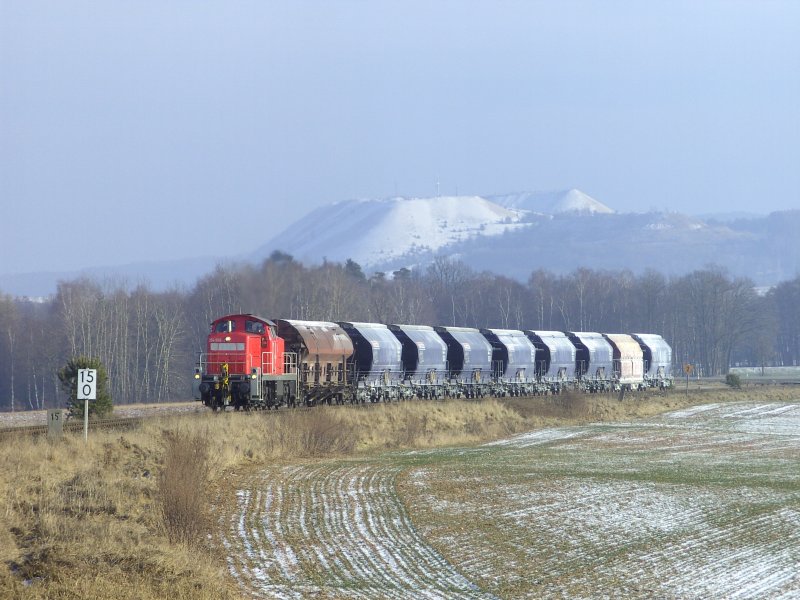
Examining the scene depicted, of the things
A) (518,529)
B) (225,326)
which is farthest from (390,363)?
(518,529)

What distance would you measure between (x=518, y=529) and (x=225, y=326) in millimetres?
23855

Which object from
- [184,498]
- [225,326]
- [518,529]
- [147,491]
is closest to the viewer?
[184,498]

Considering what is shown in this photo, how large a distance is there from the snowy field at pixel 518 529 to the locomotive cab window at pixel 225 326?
33.4ft

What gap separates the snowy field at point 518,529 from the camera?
1812 cm

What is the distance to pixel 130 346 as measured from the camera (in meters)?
102

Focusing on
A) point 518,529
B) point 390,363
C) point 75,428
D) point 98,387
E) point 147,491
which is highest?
point 390,363

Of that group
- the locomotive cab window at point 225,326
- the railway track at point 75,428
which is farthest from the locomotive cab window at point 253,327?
the railway track at point 75,428

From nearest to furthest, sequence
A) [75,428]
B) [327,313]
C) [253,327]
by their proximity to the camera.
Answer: [75,428]
[253,327]
[327,313]

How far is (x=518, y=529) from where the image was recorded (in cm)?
2256

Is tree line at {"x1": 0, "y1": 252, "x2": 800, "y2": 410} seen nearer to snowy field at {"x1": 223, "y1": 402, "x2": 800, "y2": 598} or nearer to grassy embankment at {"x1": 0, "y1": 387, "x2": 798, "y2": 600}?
grassy embankment at {"x1": 0, "y1": 387, "x2": 798, "y2": 600}

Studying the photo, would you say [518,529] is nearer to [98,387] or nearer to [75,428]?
[75,428]

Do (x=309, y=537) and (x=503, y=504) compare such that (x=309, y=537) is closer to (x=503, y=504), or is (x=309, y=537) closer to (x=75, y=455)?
(x=503, y=504)

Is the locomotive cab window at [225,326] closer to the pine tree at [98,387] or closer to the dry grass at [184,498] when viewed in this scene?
the pine tree at [98,387]

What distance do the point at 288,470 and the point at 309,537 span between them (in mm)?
10507
